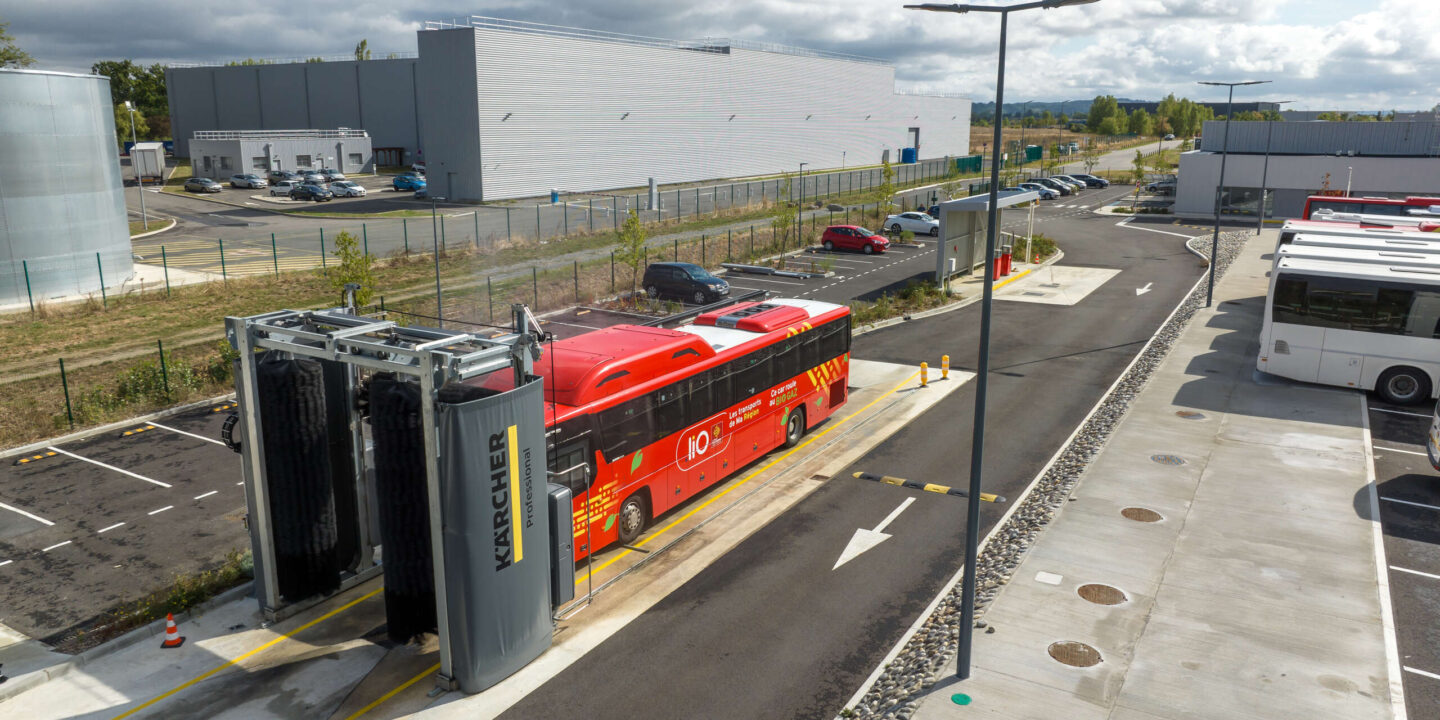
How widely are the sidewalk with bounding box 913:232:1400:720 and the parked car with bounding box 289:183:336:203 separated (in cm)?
6609

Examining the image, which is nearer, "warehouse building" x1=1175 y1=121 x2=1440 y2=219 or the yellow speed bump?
the yellow speed bump

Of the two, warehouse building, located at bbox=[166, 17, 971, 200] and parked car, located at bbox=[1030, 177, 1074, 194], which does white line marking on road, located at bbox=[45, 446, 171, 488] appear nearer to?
warehouse building, located at bbox=[166, 17, 971, 200]

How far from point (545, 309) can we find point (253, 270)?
17442 millimetres

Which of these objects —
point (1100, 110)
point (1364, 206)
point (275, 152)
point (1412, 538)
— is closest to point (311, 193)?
point (275, 152)

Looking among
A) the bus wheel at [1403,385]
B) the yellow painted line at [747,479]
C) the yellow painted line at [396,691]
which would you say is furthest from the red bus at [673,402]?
the bus wheel at [1403,385]

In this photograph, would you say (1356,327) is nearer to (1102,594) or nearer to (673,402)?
(1102,594)

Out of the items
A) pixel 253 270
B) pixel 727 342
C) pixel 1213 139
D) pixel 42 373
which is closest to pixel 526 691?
pixel 727 342

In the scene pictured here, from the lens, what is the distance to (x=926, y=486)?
1942 centimetres

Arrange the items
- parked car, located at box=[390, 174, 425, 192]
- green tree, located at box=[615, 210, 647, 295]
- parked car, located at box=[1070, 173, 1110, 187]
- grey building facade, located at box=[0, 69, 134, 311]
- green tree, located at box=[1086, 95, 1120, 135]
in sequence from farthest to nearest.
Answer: green tree, located at box=[1086, 95, 1120, 135] < parked car, located at box=[1070, 173, 1110, 187] < parked car, located at box=[390, 174, 425, 192] < green tree, located at box=[615, 210, 647, 295] < grey building facade, located at box=[0, 69, 134, 311]

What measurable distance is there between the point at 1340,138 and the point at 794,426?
67.8 m

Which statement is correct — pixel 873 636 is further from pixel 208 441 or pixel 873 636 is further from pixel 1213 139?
pixel 1213 139

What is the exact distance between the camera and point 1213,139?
244 ft

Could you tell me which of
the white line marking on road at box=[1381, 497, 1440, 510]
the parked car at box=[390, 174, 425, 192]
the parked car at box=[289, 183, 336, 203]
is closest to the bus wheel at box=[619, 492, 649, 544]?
the white line marking on road at box=[1381, 497, 1440, 510]

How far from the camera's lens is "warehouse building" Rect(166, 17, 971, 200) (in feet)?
229
